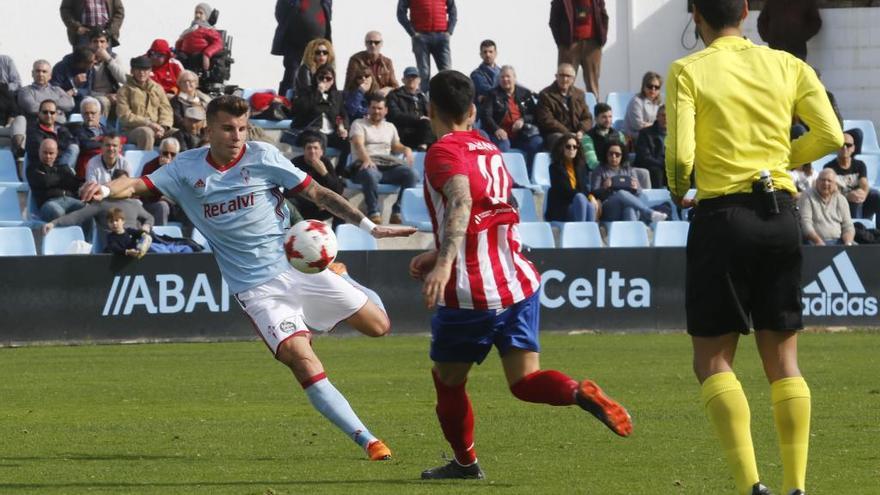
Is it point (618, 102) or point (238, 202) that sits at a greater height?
point (238, 202)

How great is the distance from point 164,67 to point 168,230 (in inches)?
146

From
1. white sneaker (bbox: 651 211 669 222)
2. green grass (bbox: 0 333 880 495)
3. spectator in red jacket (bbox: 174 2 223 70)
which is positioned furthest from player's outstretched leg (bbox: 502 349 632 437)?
spectator in red jacket (bbox: 174 2 223 70)

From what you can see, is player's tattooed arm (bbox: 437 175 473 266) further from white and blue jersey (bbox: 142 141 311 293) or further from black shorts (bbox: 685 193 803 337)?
white and blue jersey (bbox: 142 141 311 293)

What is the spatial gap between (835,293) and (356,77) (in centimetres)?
661

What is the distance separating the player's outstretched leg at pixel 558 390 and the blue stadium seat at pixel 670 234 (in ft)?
43.0

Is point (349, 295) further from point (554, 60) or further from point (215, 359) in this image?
point (554, 60)

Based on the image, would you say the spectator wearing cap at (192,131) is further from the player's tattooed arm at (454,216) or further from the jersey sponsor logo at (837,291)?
the player's tattooed arm at (454,216)

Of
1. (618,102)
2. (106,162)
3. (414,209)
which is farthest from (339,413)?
(618,102)

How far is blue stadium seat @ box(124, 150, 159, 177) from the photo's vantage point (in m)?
19.3

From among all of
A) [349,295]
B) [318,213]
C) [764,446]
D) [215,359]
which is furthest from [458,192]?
[318,213]

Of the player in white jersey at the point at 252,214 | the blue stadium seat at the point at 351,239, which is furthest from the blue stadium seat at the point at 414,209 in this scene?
the player in white jersey at the point at 252,214

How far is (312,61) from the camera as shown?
20703 mm

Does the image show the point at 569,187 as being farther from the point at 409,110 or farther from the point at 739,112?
the point at 739,112

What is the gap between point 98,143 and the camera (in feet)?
63.2
